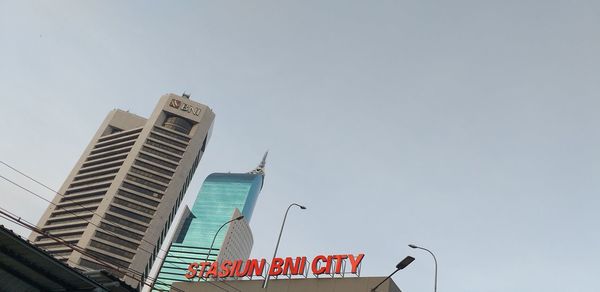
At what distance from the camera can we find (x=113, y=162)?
177750 mm

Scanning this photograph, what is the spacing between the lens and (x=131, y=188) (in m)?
165

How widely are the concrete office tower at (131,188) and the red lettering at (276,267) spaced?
107388 millimetres

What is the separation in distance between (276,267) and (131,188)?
129 m

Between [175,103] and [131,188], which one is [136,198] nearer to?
Result: [131,188]

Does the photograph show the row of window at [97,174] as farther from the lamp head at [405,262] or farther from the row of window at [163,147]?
the lamp head at [405,262]

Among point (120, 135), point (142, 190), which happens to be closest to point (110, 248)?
point (142, 190)

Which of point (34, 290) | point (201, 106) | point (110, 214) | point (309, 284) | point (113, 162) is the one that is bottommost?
point (34, 290)

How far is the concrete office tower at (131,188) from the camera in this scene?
6014 inches

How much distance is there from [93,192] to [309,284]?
14575 cm

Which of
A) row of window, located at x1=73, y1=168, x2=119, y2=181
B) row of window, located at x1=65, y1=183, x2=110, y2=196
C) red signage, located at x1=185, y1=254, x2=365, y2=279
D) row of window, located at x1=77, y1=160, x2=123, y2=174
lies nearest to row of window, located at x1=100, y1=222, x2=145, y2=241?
row of window, located at x1=65, y1=183, x2=110, y2=196

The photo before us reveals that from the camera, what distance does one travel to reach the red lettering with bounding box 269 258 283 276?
49.5m

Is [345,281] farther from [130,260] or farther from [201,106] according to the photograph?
[201,106]

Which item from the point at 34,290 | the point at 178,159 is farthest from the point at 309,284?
the point at 178,159

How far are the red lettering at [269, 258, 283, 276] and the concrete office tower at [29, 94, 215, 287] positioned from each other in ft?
352
